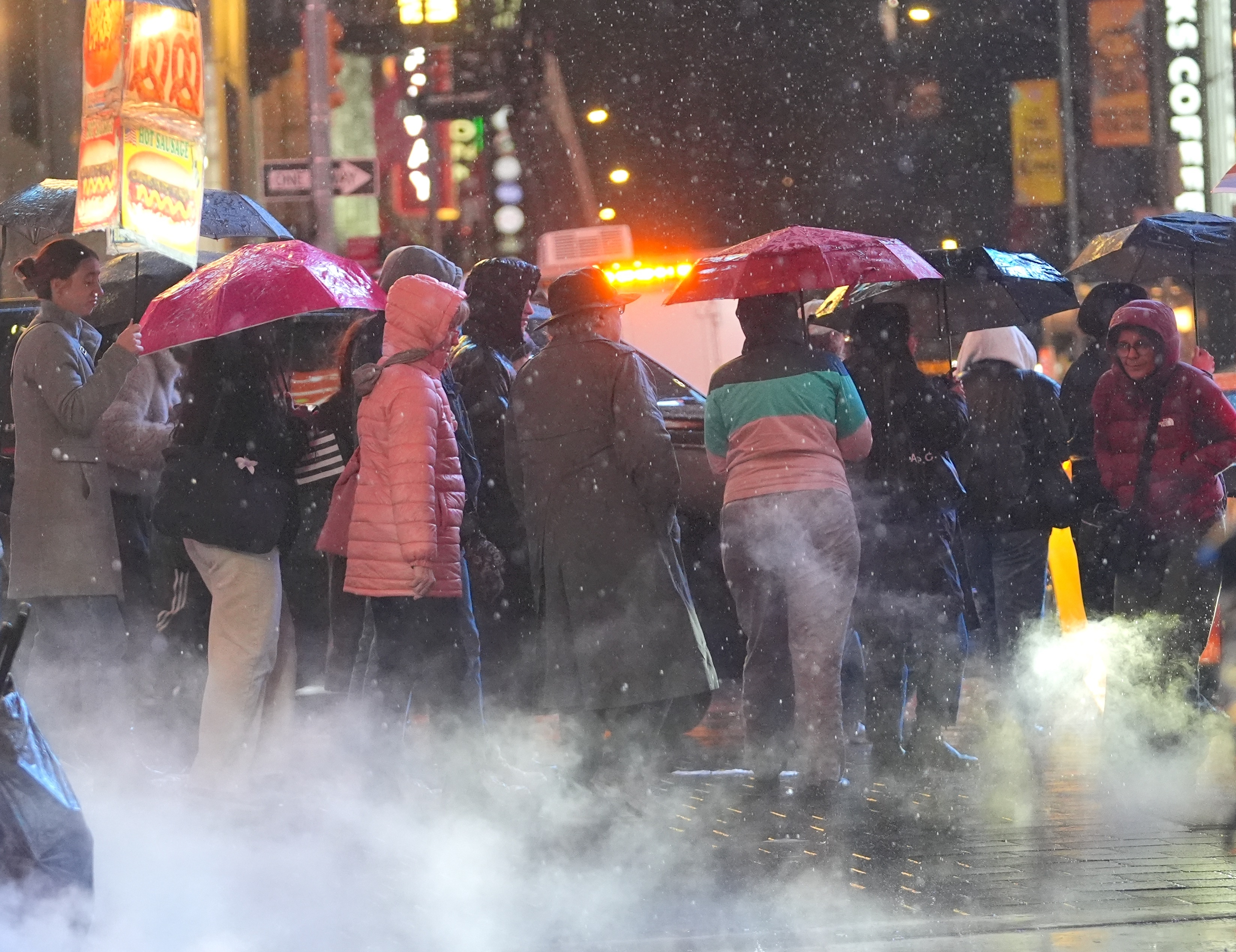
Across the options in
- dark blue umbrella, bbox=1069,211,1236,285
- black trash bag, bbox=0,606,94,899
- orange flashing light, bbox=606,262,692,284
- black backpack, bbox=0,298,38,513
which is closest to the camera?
black trash bag, bbox=0,606,94,899

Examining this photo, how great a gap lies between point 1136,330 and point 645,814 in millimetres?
2813

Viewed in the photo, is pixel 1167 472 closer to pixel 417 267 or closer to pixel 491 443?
pixel 491 443

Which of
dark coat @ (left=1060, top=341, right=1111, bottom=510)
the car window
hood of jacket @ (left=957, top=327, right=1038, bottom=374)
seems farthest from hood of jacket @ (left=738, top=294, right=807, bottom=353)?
the car window

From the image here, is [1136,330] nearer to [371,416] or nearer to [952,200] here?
[371,416]

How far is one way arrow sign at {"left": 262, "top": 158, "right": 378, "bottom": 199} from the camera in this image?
12.4 metres

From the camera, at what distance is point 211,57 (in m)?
16.2

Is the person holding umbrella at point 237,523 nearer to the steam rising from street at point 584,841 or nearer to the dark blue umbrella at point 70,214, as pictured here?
the steam rising from street at point 584,841

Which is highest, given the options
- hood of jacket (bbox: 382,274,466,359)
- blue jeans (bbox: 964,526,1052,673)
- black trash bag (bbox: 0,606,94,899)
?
hood of jacket (bbox: 382,274,466,359)

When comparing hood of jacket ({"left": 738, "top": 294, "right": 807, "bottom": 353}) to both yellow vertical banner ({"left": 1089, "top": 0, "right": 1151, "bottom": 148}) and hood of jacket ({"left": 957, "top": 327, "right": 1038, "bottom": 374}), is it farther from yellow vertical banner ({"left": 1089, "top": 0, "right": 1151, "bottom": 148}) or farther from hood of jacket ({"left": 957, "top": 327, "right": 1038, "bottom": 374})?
yellow vertical banner ({"left": 1089, "top": 0, "right": 1151, "bottom": 148})

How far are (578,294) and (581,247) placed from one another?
14294 mm

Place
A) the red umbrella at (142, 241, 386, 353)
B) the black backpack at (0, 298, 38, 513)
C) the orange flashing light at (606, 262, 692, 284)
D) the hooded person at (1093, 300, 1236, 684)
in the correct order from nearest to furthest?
the red umbrella at (142, 241, 386, 353)
the hooded person at (1093, 300, 1236, 684)
the black backpack at (0, 298, 38, 513)
the orange flashing light at (606, 262, 692, 284)

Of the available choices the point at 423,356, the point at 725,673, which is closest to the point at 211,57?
the point at 725,673

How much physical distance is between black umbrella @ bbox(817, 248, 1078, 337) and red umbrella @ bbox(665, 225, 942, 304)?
0.99 meters

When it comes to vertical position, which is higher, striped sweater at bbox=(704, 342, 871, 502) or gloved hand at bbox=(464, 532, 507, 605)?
striped sweater at bbox=(704, 342, 871, 502)
